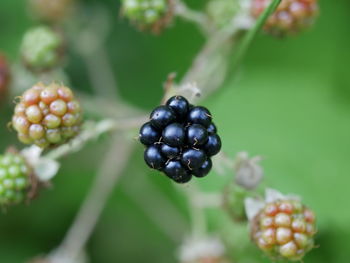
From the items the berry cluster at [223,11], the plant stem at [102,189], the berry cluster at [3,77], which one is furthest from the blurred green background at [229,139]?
the berry cluster at [223,11]

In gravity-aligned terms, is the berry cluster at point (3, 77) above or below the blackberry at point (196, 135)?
above

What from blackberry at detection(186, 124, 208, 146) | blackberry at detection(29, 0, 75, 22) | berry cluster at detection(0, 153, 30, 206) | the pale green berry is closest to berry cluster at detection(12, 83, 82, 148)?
the pale green berry

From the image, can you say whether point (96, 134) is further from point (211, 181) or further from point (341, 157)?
point (341, 157)

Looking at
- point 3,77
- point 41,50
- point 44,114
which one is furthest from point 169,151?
point 3,77

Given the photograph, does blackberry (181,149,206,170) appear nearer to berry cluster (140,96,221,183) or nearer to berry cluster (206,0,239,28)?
berry cluster (140,96,221,183)

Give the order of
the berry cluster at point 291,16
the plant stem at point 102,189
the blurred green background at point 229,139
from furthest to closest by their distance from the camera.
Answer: the plant stem at point 102,189 < the blurred green background at point 229,139 < the berry cluster at point 291,16

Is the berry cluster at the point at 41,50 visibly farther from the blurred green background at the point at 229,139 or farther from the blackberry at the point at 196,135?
the blackberry at the point at 196,135
